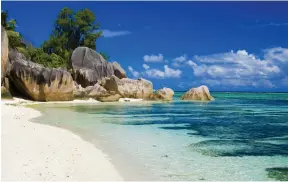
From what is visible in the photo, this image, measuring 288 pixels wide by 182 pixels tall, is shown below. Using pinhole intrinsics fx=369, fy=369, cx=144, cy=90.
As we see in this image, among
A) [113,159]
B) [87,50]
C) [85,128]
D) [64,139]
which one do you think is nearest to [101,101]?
[87,50]

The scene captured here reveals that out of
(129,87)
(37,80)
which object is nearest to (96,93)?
(129,87)

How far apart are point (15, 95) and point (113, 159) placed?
27.8 meters

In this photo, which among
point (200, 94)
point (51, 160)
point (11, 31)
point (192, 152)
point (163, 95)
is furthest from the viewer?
point (200, 94)

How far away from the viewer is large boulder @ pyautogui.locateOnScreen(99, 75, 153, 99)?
4047 centimetres

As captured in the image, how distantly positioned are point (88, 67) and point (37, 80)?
34.0ft

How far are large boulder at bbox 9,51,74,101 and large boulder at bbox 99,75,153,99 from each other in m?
5.92

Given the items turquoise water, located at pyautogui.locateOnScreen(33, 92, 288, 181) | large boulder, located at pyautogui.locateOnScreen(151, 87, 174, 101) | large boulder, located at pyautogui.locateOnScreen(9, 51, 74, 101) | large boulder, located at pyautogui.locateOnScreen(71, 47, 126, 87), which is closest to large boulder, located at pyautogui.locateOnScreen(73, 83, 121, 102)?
large boulder, located at pyautogui.locateOnScreen(9, 51, 74, 101)

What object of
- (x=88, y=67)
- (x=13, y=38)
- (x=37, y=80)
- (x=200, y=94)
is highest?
(x=13, y=38)

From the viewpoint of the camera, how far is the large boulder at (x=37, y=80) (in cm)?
3322

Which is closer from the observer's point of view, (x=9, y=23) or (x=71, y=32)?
(x=9, y=23)

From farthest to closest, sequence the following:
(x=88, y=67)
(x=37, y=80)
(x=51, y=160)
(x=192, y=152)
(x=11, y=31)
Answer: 1. (x=88, y=67)
2. (x=11, y=31)
3. (x=37, y=80)
4. (x=192, y=152)
5. (x=51, y=160)

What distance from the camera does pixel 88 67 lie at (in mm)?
43406

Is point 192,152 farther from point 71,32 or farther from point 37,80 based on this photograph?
point 71,32

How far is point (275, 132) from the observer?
49.1 feet
